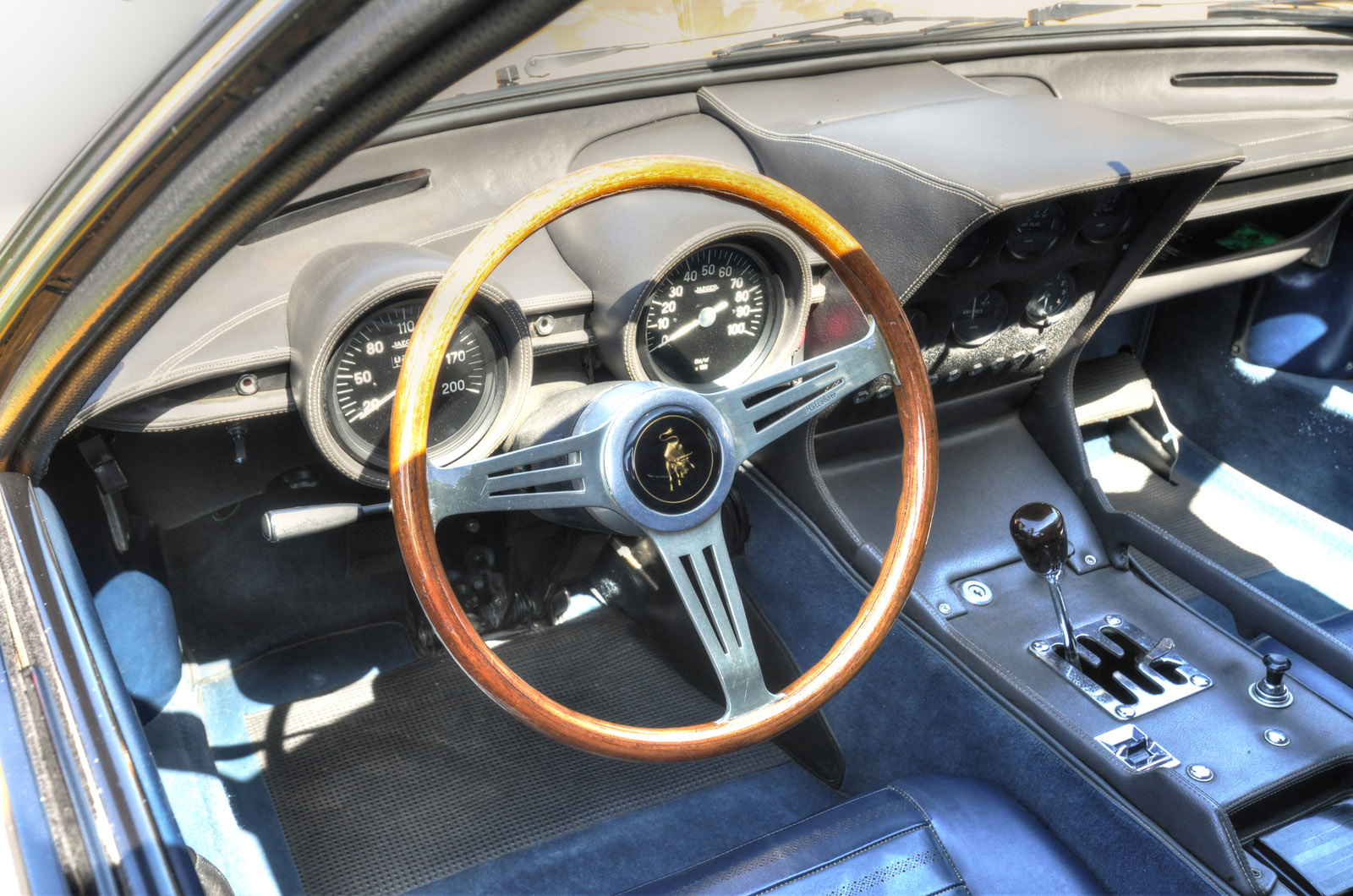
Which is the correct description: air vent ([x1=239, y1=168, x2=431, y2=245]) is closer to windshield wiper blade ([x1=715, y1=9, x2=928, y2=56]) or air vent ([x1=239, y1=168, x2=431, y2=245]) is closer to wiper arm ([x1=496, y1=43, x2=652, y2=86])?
wiper arm ([x1=496, y1=43, x2=652, y2=86])

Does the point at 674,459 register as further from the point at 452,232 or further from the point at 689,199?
the point at 452,232

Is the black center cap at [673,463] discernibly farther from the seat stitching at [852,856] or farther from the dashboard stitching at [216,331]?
the dashboard stitching at [216,331]

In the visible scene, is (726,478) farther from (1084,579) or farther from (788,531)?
(1084,579)

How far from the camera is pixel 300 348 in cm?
166

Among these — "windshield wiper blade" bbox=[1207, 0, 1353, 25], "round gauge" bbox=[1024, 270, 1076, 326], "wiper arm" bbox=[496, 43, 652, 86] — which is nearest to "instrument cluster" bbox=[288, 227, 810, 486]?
"wiper arm" bbox=[496, 43, 652, 86]

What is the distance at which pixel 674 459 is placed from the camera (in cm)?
149

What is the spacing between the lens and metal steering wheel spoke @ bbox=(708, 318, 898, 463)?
5.12 ft

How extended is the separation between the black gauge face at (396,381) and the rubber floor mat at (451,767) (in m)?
0.89

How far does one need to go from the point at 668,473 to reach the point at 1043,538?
2.78 feet

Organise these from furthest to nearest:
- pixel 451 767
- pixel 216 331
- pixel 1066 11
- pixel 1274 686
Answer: pixel 1066 11
pixel 451 767
pixel 1274 686
pixel 216 331

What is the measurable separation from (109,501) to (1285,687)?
87.8 inches

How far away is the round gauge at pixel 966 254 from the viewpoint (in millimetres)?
2123

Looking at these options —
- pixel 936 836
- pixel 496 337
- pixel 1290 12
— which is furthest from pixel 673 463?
pixel 1290 12

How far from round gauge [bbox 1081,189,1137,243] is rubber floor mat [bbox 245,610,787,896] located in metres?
1.38
